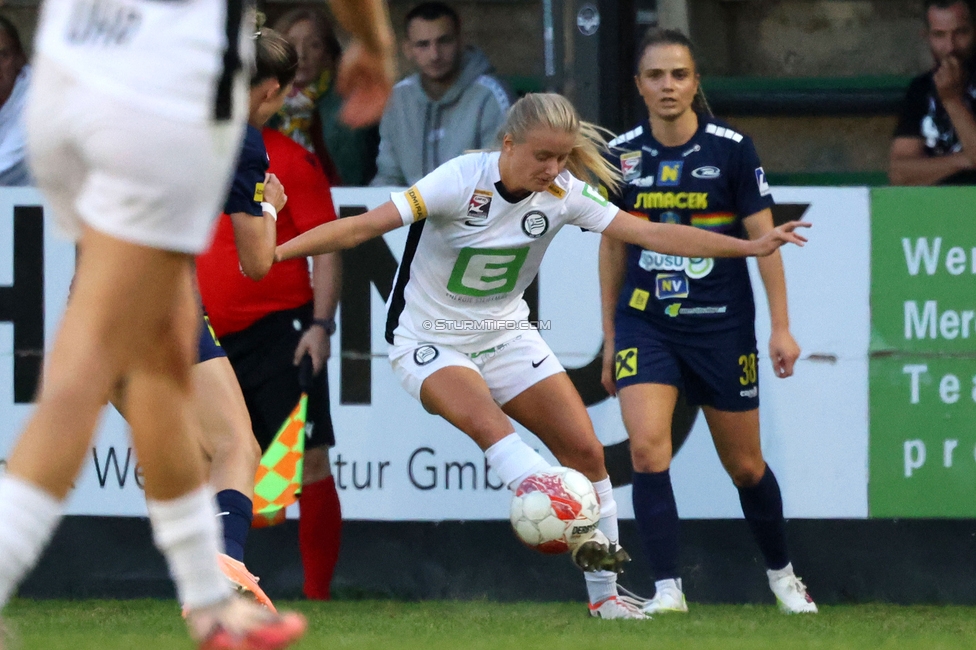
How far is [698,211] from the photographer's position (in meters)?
6.10

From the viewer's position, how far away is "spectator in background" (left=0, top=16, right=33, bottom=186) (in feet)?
23.1

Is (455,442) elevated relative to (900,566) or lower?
elevated

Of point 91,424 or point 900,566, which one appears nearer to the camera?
point 91,424

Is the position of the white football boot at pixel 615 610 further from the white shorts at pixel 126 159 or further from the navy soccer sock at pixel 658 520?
the white shorts at pixel 126 159

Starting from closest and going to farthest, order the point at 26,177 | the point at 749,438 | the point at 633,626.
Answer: the point at 633,626
the point at 749,438
the point at 26,177

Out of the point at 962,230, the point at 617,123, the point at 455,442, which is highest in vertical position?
the point at 617,123

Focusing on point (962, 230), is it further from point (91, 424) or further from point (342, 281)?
point (91, 424)

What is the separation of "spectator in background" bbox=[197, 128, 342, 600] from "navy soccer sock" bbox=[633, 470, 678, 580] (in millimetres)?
1406

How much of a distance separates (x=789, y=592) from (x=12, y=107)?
14.1 feet

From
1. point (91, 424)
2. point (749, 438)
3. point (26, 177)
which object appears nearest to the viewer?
point (91, 424)

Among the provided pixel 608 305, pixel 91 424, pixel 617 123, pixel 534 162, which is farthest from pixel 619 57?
pixel 91 424

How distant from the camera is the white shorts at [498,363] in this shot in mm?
5582

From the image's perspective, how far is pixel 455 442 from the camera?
653cm

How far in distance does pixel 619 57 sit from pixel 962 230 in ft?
6.01
